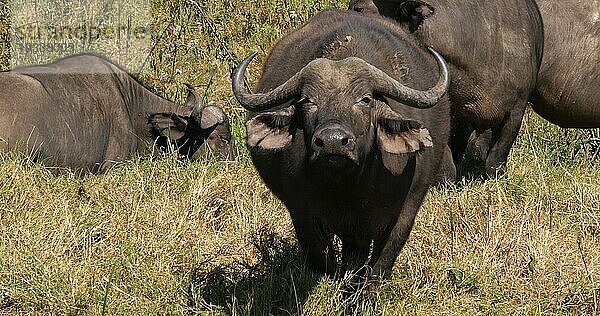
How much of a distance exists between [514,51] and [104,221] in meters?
3.20

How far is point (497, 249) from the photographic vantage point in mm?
6320

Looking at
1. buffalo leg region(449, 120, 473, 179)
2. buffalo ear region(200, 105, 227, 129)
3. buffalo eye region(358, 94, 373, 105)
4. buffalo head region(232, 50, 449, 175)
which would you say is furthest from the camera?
buffalo ear region(200, 105, 227, 129)

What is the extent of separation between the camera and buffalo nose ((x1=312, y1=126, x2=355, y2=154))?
4480mm

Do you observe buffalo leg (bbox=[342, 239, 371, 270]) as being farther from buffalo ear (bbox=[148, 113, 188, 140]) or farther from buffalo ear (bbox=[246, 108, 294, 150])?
buffalo ear (bbox=[148, 113, 188, 140])

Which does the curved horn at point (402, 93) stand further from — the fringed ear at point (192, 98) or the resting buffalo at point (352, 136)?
the fringed ear at point (192, 98)

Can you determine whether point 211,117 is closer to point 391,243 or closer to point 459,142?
point 459,142

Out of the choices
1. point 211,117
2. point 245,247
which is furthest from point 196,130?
point 245,247

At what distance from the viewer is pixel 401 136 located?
497cm

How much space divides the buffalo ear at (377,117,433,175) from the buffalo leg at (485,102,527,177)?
303 cm

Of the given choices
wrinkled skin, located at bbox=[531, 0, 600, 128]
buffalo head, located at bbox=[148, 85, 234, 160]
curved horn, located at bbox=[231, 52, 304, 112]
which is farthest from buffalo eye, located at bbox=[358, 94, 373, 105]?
buffalo head, located at bbox=[148, 85, 234, 160]

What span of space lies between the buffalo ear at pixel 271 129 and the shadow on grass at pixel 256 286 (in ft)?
2.71

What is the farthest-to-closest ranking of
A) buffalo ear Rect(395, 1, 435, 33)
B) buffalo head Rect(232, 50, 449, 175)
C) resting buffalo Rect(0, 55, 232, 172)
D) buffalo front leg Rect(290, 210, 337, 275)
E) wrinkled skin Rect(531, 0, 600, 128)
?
resting buffalo Rect(0, 55, 232, 172) < wrinkled skin Rect(531, 0, 600, 128) < buffalo ear Rect(395, 1, 435, 33) < buffalo front leg Rect(290, 210, 337, 275) < buffalo head Rect(232, 50, 449, 175)

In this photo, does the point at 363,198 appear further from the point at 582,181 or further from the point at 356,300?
the point at 582,181

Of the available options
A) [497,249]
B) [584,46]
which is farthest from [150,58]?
[497,249]
